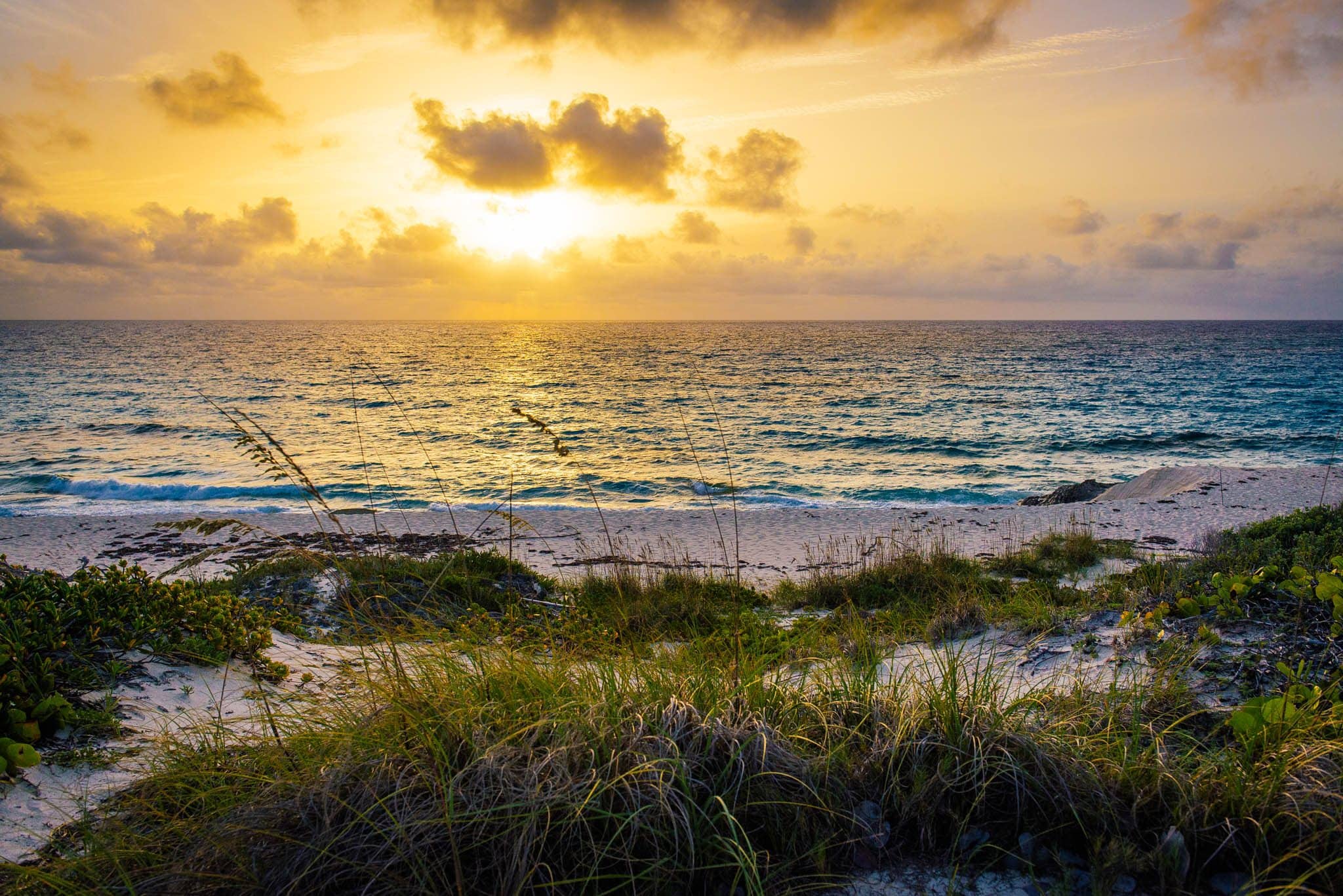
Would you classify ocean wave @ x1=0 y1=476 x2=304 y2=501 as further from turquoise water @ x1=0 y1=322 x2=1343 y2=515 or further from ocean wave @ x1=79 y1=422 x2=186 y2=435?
ocean wave @ x1=79 y1=422 x2=186 y2=435

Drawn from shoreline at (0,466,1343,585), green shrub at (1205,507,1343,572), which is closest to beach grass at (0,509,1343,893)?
green shrub at (1205,507,1343,572)

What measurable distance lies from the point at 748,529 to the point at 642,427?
1948 centimetres

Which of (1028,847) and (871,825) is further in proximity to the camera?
(871,825)

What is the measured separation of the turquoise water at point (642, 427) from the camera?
74.2 ft

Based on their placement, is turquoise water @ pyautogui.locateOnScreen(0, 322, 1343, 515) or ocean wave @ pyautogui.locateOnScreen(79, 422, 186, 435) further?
Answer: ocean wave @ pyautogui.locateOnScreen(79, 422, 186, 435)

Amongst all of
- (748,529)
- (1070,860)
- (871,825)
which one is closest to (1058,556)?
(748,529)

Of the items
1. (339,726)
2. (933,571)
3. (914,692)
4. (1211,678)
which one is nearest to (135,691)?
(339,726)

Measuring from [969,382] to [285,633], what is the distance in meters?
57.6

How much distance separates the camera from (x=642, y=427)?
35188mm

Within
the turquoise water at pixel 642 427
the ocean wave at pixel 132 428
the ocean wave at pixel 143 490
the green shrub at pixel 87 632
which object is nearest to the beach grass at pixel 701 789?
the green shrub at pixel 87 632

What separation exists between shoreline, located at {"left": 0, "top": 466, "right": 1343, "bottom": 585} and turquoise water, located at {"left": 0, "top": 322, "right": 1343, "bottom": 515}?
156 centimetres

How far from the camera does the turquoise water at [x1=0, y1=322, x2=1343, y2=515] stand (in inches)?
891

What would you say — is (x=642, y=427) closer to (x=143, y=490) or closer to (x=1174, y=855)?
(x=143, y=490)

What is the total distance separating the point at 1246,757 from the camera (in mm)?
2912
